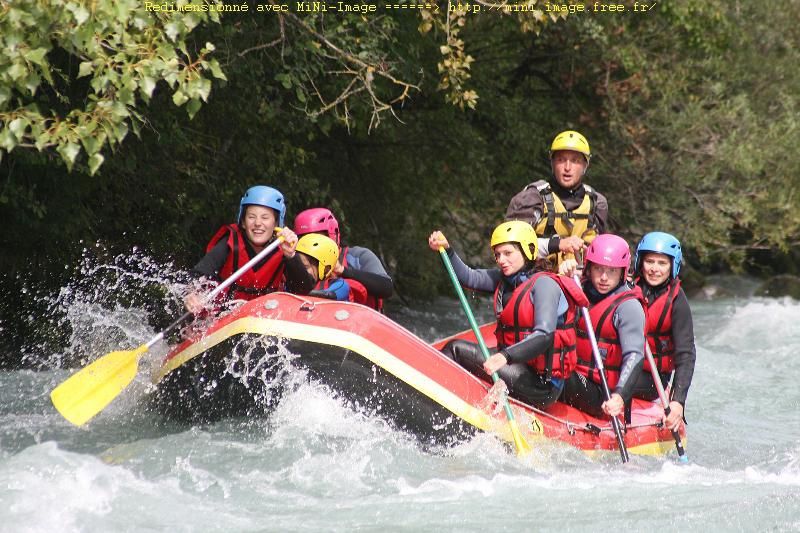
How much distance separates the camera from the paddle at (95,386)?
18.2ft

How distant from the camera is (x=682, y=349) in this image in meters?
6.27

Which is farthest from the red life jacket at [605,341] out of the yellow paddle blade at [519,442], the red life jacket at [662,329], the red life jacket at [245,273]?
the red life jacket at [245,273]

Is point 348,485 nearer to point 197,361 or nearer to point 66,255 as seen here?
point 197,361

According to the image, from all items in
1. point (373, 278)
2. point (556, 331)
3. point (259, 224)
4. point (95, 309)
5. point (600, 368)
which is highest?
point (259, 224)

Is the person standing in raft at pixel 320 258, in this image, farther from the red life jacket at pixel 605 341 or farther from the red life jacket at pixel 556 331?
the red life jacket at pixel 605 341

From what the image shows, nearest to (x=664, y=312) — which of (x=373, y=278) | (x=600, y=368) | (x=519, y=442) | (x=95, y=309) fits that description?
(x=600, y=368)

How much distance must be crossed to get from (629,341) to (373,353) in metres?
1.54

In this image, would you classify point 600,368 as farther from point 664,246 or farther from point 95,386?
point 95,386

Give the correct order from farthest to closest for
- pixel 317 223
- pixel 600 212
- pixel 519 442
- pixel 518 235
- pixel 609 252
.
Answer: pixel 600 212, pixel 317 223, pixel 609 252, pixel 518 235, pixel 519 442

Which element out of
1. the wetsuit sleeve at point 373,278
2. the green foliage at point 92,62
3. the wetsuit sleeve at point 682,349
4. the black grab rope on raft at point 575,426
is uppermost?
the green foliage at point 92,62

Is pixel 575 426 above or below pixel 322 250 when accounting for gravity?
below

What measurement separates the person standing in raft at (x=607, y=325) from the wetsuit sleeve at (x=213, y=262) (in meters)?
2.16

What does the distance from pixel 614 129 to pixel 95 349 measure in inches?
257

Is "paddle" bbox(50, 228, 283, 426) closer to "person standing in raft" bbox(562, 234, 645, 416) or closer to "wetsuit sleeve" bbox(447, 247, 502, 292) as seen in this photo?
"wetsuit sleeve" bbox(447, 247, 502, 292)
